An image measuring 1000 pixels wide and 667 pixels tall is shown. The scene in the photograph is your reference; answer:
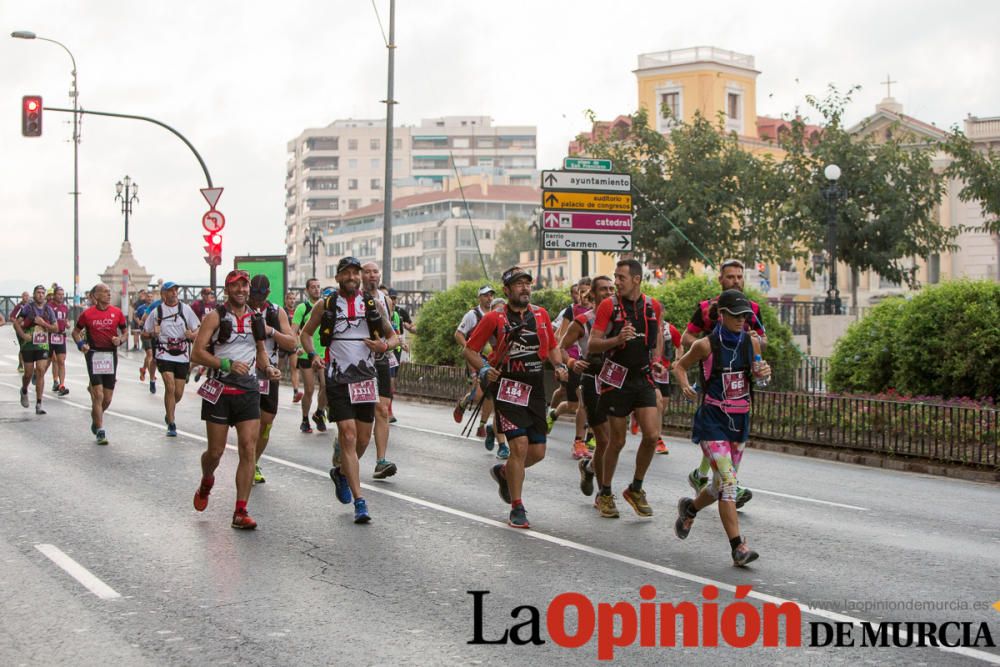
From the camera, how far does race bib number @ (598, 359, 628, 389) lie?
1016 cm

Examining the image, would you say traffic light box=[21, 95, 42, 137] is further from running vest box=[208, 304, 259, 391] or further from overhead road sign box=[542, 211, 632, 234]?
running vest box=[208, 304, 259, 391]

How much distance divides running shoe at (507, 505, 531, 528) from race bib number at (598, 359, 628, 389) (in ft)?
4.01

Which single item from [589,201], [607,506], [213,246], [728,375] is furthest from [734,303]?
[213,246]

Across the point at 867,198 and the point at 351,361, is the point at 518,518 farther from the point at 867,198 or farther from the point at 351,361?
the point at 867,198

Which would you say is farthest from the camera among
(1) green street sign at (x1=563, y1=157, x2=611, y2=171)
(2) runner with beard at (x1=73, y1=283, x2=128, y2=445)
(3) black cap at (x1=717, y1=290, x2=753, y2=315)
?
(1) green street sign at (x1=563, y1=157, x2=611, y2=171)

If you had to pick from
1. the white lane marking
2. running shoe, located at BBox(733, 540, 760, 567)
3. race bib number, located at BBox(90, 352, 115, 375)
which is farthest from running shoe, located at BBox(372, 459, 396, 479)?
race bib number, located at BBox(90, 352, 115, 375)

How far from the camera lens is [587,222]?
21.2 meters

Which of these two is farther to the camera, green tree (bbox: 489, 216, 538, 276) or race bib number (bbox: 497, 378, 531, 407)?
green tree (bbox: 489, 216, 538, 276)

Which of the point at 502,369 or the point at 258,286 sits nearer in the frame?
the point at 502,369

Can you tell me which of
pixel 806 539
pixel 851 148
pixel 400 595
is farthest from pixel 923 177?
pixel 400 595

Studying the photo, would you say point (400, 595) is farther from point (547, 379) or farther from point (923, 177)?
point (923, 177)

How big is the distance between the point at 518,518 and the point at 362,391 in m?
1.57

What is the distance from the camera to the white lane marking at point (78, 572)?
25.0ft

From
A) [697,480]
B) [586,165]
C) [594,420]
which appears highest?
[586,165]
